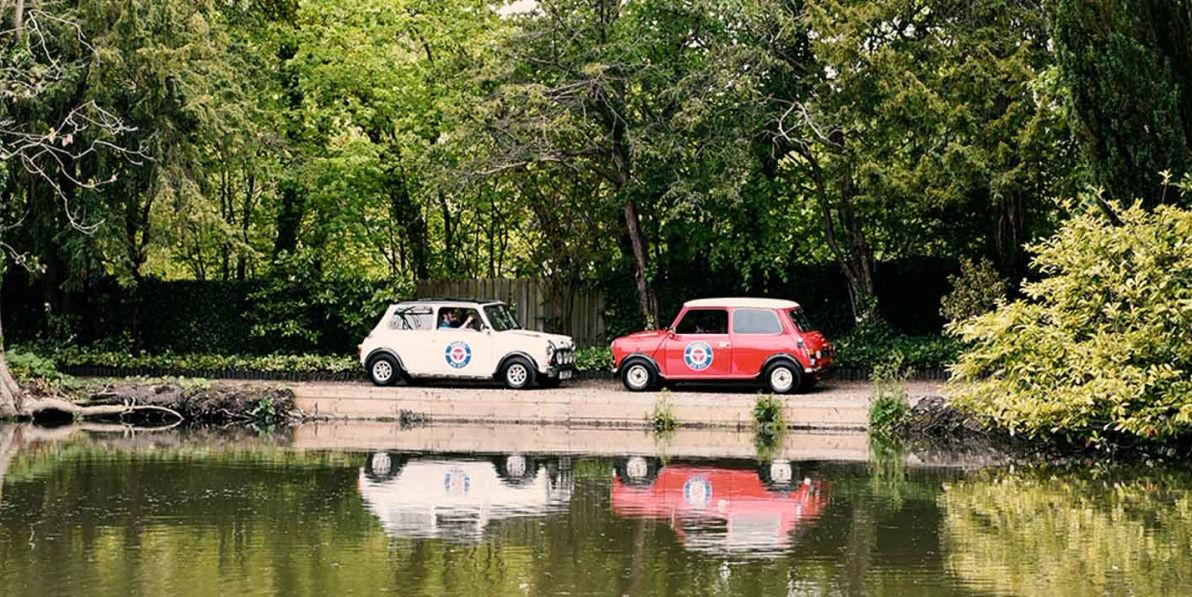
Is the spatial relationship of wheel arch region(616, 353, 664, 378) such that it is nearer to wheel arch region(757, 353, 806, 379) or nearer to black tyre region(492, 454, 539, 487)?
wheel arch region(757, 353, 806, 379)

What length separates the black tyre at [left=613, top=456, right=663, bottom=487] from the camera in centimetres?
1631

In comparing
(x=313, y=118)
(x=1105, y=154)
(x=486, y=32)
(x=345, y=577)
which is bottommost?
(x=345, y=577)

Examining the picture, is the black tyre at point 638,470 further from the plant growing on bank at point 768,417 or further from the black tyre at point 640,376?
the black tyre at point 640,376

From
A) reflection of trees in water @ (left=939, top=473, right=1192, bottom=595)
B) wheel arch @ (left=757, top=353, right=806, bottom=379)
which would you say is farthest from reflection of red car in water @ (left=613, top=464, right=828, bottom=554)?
wheel arch @ (left=757, top=353, right=806, bottom=379)

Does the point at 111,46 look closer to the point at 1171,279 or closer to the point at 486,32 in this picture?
the point at 486,32

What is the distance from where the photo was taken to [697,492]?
50.4 feet

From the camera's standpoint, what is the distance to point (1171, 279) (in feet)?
61.5

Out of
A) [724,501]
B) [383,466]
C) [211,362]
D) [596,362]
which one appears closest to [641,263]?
[596,362]

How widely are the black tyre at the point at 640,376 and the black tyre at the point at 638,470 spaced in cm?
625

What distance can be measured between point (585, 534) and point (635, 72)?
49.3ft

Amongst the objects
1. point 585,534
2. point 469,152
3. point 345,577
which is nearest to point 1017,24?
point 469,152

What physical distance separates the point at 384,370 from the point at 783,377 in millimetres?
7026

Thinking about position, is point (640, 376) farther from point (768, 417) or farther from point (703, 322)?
point (768, 417)

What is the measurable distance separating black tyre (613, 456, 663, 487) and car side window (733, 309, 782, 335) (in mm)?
6316
